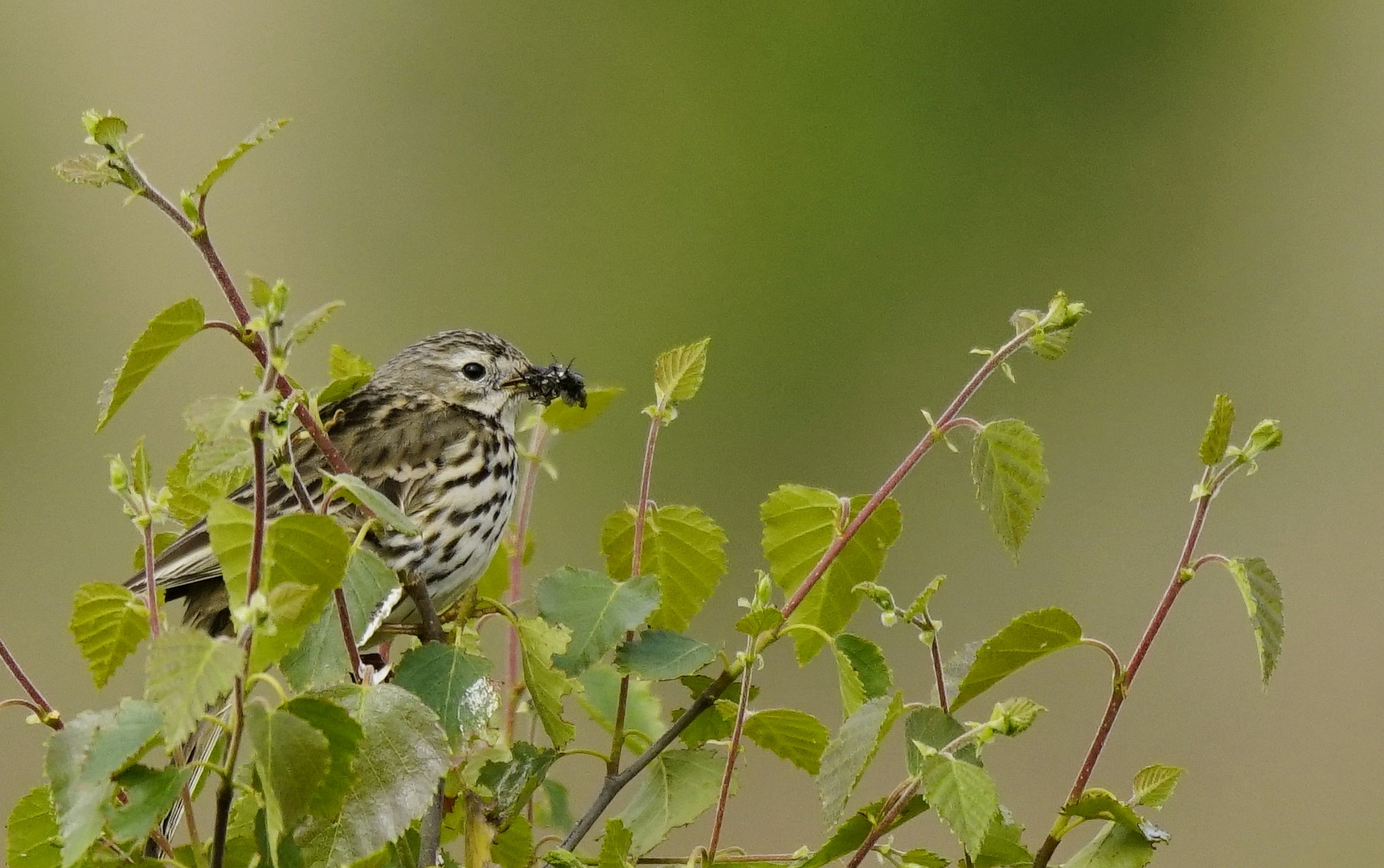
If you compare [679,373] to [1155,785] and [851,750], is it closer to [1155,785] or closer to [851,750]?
[851,750]

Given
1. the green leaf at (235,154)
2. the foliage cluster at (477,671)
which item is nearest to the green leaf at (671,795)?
the foliage cluster at (477,671)

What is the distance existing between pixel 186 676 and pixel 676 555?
848 millimetres

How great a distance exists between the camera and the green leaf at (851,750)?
1611mm

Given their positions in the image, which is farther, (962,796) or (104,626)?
(104,626)

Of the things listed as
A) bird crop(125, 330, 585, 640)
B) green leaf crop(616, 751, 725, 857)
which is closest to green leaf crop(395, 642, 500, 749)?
green leaf crop(616, 751, 725, 857)

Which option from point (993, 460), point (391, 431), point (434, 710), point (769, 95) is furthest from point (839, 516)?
point (769, 95)

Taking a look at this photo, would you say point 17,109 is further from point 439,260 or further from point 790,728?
point 790,728

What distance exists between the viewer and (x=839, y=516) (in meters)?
1.92

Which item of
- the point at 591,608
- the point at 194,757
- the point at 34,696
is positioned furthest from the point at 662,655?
the point at 194,757

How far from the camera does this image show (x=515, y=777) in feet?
5.98

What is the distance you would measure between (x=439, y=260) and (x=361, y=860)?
1037 centimetres

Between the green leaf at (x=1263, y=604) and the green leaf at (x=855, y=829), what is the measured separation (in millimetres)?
356

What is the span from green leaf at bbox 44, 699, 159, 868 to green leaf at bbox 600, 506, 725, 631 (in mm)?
771

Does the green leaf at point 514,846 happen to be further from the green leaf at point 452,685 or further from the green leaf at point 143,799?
the green leaf at point 143,799
